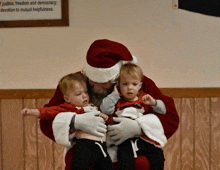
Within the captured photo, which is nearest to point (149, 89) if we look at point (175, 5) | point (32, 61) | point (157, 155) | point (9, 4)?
point (157, 155)

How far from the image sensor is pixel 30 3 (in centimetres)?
185

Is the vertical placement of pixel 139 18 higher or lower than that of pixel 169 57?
higher

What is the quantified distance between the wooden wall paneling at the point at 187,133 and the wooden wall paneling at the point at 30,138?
3.95 ft

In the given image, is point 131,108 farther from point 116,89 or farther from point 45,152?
point 45,152

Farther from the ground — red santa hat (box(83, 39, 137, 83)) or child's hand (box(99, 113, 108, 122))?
red santa hat (box(83, 39, 137, 83))

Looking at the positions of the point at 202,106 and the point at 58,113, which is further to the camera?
the point at 202,106

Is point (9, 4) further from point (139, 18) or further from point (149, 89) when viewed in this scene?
point (149, 89)

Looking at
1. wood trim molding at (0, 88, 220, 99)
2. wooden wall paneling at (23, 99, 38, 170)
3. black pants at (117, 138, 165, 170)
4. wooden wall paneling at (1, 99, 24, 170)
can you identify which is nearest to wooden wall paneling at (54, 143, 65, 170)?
wooden wall paneling at (23, 99, 38, 170)

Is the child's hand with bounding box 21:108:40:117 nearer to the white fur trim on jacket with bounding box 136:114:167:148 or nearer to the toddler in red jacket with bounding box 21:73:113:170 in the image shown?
the toddler in red jacket with bounding box 21:73:113:170

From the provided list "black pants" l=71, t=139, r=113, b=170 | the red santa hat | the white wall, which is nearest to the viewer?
"black pants" l=71, t=139, r=113, b=170

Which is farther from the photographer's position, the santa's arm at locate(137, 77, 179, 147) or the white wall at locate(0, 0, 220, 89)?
the white wall at locate(0, 0, 220, 89)

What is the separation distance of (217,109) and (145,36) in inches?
32.9

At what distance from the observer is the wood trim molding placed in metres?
1.85

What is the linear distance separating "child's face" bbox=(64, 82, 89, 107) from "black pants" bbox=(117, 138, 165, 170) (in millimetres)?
328
